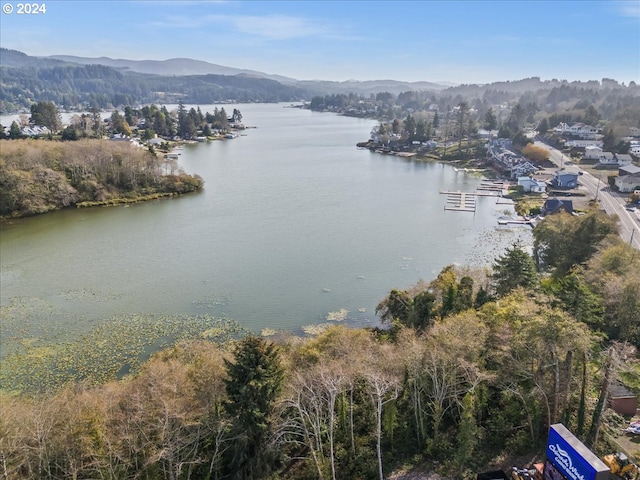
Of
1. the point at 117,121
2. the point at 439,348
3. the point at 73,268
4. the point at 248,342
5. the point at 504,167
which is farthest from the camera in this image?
the point at 117,121

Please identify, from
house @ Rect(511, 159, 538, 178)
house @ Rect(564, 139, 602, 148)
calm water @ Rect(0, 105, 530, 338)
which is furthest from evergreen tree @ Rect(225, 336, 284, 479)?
house @ Rect(564, 139, 602, 148)

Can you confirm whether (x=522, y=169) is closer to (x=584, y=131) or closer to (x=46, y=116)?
(x=584, y=131)

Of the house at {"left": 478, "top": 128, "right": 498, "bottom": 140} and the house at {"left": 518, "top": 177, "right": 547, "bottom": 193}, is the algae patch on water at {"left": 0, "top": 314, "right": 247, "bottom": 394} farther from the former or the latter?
the house at {"left": 478, "top": 128, "right": 498, "bottom": 140}

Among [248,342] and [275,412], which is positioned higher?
[248,342]

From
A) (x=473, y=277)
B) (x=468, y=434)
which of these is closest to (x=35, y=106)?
(x=473, y=277)

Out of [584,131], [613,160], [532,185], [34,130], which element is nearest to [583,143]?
[584,131]

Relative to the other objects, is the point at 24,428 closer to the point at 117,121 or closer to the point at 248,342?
the point at 248,342

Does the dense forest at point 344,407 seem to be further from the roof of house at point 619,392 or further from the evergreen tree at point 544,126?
the evergreen tree at point 544,126

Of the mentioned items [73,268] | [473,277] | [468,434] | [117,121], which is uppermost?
[117,121]
